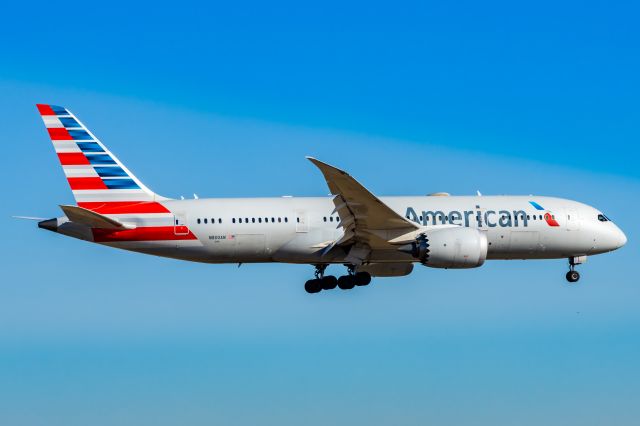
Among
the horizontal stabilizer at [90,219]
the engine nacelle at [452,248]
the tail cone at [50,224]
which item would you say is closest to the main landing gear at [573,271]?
the engine nacelle at [452,248]

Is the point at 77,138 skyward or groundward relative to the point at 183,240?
skyward

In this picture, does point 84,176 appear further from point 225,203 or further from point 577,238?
point 577,238

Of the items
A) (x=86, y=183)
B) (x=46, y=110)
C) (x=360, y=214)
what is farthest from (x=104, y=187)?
(x=360, y=214)

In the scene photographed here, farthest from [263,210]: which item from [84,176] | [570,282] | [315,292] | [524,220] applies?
[570,282]

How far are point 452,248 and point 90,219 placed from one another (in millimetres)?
18440

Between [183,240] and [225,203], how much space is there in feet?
10.0

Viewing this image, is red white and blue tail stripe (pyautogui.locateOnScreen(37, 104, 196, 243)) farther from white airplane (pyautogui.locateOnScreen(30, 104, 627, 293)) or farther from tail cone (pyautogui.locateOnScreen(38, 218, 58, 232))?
tail cone (pyautogui.locateOnScreen(38, 218, 58, 232))

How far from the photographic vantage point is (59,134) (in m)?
61.0

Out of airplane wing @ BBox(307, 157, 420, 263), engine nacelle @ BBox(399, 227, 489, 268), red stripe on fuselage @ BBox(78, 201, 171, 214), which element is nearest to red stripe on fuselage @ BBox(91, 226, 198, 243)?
red stripe on fuselage @ BBox(78, 201, 171, 214)

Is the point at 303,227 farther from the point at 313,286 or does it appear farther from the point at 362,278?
the point at 362,278

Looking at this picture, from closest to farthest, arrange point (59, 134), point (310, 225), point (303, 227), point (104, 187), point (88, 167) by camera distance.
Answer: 1. point (303, 227)
2. point (310, 225)
3. point (104, 187)
4. point (88, 167)
5. point (59, 134)

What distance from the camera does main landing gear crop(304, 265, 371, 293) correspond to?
200ft

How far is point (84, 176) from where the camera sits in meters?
60.1

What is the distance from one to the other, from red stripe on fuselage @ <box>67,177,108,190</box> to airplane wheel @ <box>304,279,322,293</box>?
12.3 metres
